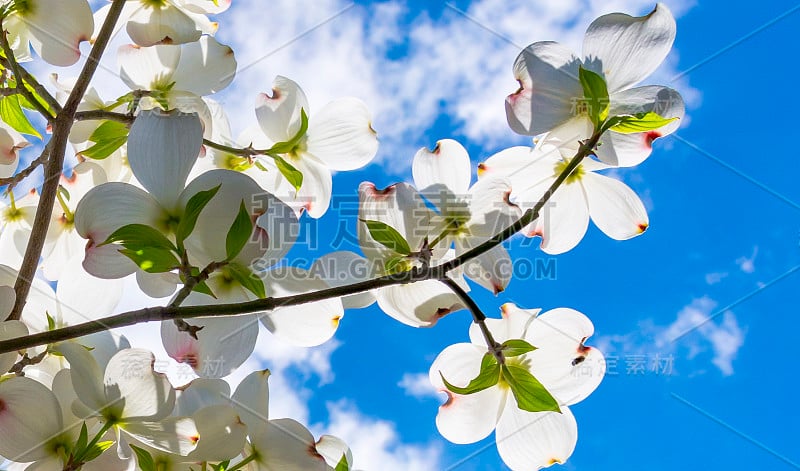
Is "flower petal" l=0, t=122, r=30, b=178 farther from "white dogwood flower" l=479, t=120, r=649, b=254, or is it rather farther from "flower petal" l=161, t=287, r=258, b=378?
"white dogwood flower" l=479, t=120, r=649, b=254

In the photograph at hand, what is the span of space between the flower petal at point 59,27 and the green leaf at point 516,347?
0.66m

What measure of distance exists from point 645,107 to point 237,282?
456 millimetres

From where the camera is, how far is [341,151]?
88 cm

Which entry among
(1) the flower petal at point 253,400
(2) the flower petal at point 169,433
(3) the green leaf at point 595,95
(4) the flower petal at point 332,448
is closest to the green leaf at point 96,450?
(2) the flower petal at point 169,433

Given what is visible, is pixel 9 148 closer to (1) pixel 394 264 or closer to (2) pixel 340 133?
(2) pixel 340 133

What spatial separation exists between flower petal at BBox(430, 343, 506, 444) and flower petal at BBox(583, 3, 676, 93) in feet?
1.08

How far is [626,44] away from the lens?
65 centimetres

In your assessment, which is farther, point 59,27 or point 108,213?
point 59,27

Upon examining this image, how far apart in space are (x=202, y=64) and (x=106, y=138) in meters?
0.17

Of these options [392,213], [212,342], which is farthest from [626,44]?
[212,342]

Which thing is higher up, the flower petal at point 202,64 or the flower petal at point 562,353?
the flower petal at point 202,64

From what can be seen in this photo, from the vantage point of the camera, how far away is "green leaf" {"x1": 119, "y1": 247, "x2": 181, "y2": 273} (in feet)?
1.69

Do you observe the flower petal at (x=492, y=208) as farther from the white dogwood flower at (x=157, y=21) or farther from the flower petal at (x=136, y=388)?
the white dogwood flower at (x=157, y=21)

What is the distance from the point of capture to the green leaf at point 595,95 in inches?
24.3
